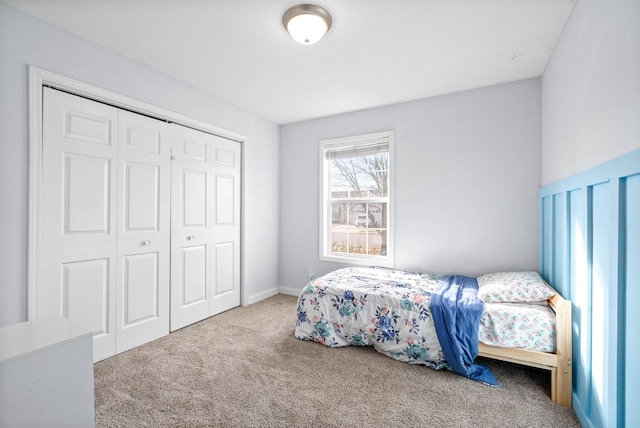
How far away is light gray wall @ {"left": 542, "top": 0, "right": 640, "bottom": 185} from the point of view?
4.00 feet

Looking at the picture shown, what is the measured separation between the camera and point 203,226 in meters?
3.27

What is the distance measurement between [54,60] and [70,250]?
4.58 ft

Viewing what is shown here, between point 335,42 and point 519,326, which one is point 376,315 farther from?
point 335,42

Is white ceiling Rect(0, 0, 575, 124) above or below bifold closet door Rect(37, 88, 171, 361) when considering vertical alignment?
above

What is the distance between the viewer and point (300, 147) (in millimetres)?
4219

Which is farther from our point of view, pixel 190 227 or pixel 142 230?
pixel 190 227

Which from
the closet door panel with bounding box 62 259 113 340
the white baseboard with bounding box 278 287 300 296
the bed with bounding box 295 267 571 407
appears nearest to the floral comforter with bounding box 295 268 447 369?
the bed with bounding box 295 267 571 407

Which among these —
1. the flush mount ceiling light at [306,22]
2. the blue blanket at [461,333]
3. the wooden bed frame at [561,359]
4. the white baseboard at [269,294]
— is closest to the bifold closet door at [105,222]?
the white baseboard at [269,294]

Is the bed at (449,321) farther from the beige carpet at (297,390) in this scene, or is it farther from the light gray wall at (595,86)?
the light gray wall at (595,86)

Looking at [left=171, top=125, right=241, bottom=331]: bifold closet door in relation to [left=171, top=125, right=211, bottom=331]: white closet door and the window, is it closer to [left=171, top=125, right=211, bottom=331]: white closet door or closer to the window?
[left=171, top=125, right=211, bottom=331]: white closet door

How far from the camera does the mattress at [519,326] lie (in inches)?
78.5

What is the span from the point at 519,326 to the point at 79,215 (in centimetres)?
338

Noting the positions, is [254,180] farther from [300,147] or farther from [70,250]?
[70,250]

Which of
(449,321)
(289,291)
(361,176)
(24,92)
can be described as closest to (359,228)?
(361,176)
